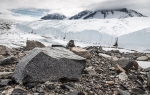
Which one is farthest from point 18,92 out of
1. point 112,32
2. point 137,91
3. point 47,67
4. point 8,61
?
point 112,32

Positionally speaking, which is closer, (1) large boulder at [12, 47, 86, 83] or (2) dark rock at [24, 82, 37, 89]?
(2) dark rock at [24, 82, 37, 89]

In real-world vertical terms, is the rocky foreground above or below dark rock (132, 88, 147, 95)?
above

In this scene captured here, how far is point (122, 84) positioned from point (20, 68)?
6.76ft

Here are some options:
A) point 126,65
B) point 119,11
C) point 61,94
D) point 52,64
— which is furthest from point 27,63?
point 119,11

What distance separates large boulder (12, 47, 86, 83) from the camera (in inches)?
139

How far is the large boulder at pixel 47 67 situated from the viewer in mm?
3529

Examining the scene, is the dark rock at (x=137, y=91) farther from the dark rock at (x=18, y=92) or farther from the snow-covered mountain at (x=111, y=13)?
the snow-covered mountain at (x=111, y=13)

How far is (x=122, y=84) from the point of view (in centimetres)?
425

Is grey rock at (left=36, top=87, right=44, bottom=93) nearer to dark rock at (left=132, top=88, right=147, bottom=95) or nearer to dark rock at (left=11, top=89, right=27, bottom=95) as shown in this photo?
dark rock at (left=11, top=89, right=27, bottom=95)

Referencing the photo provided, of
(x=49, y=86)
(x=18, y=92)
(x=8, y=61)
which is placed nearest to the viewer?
(x=18, y=92)

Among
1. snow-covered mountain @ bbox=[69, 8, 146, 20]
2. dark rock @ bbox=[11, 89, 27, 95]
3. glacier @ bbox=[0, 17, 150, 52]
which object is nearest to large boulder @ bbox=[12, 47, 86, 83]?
dark rock @ bbox=[11, 89, 27, 95]

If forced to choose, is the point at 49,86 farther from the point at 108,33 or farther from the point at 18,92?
the point at 108,33

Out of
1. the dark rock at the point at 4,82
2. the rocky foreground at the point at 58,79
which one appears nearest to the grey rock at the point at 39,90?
the rocky foreground at the point at 58,79

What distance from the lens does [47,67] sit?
3730 mm
